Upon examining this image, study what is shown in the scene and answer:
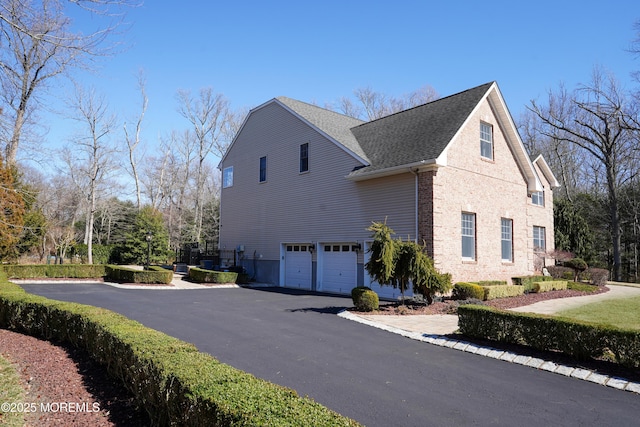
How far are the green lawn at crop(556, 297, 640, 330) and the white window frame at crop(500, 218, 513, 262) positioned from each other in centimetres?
434

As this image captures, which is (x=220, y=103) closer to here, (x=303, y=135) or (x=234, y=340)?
(x=303, y=135)

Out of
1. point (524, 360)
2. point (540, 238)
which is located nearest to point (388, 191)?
point (524, 360)

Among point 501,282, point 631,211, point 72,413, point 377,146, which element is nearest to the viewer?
point 72,413

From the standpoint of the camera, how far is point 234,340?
8.41m

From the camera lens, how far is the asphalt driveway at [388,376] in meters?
4.87

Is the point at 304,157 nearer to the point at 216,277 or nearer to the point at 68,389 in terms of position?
the point at 216,277

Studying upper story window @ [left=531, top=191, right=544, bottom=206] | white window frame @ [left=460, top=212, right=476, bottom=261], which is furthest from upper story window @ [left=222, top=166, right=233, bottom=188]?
upper story window @ [left=531, top=191, right=544, bottom=206]

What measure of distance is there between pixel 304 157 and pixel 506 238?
1036 centimetres

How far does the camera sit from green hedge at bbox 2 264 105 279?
69.7ft

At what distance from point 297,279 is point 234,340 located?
39.6ft

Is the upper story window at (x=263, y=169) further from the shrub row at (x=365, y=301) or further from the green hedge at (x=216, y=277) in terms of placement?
the shrub row at (x=365, y=301)

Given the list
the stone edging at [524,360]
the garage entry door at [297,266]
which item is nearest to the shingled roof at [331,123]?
the garage entry door at [297,266]

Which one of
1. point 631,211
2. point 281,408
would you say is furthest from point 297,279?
point 631,211

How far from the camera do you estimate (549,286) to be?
17594 millimetres
